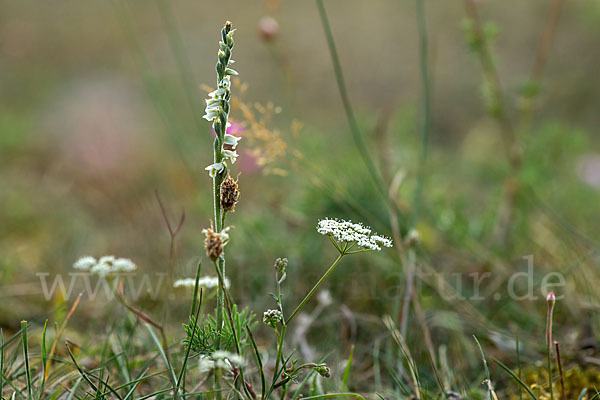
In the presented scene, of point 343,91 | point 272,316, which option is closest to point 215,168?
point 272,316

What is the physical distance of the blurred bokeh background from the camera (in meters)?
1.77

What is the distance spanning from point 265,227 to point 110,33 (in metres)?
5.42

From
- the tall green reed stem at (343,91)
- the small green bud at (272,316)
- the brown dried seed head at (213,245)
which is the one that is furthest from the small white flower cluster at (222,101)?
the tall green reed stem at (343,91)

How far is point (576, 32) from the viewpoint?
499 centimetres

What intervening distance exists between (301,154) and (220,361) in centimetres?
99

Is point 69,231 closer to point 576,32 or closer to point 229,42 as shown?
point 229,42

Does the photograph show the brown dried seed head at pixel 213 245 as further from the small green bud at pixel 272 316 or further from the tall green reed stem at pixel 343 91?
the tall green reed stem at pixel 343 91

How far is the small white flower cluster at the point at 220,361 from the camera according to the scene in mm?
751

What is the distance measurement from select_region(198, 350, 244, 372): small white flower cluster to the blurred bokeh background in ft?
1.89

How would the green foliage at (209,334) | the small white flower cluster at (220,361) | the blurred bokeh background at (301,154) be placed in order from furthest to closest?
the blurred bokeh background at (301,154) < the green foliage at (209,334) < the small white flower cluster at (220,361)

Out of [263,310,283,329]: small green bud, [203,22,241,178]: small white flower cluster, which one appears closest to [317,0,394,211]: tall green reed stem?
[203,22,241,178]: small white flower cluster

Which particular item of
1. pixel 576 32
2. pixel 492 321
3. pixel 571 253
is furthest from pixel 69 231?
pixel 576 32

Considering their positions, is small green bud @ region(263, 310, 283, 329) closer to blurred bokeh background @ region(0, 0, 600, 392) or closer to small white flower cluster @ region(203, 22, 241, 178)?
small white flower cluster @ region(203, 22, 241, 178)

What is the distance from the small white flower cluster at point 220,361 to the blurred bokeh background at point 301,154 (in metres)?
0.58
